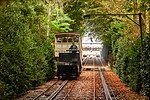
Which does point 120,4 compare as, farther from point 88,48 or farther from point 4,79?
point 88,48

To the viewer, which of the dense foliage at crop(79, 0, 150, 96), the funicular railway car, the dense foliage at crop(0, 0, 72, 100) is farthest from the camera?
the funicular railway car

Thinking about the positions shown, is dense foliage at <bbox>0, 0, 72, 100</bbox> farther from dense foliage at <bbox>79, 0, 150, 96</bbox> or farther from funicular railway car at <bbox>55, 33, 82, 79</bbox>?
funicular railway car at <bbox>55, 33, 82, 79</bbox>

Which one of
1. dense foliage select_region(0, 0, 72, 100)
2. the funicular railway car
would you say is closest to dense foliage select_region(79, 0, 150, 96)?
the funicular railway car

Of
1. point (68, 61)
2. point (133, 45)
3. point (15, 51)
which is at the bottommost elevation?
point (68, 61)

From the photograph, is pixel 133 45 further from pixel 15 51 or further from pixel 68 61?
pixel 68 61

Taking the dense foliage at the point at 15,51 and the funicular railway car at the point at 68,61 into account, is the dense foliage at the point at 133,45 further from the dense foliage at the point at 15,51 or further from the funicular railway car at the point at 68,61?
the dense foliage at the point at 15,51

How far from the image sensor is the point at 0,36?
17.0 metres

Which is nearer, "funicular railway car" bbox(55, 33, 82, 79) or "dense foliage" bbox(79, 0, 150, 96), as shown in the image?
"dense foliage" bbox(79, 0, 150, 96)

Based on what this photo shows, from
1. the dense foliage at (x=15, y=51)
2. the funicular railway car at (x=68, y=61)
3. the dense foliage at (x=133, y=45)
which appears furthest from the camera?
the funicular railway car at (x=68, y=61)

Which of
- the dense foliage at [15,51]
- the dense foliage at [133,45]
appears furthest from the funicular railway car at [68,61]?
the dense foliage at [15,51]

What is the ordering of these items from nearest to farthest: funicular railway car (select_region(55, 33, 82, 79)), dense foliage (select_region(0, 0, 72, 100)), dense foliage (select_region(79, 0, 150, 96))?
dense foliage (select_region(0, 0, 72, 100)), dense foliage (select_region(79, 0, 150, 96)), funicular railway car (select_region(55, 33, 82, 79))

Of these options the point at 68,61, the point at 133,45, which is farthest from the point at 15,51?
the point at 68,61

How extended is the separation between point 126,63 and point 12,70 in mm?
10872

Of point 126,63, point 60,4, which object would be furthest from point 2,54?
point 60,4
